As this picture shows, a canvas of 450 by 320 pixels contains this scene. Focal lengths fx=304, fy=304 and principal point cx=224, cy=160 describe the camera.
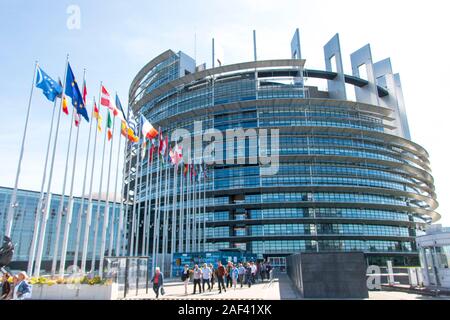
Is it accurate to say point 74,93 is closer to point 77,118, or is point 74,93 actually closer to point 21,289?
point 77,118

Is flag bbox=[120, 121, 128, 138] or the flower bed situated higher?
flag bbox=[120, 121, 128, 138]

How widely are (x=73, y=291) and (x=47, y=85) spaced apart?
10847 mm

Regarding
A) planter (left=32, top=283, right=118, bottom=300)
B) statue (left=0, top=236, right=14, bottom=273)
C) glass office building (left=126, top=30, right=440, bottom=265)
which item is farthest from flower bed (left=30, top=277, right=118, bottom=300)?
glass office building (left=126, top=30, right=440, bottom=265)

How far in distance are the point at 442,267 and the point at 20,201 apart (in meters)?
75.5

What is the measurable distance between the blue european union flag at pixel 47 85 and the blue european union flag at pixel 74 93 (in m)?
0.59

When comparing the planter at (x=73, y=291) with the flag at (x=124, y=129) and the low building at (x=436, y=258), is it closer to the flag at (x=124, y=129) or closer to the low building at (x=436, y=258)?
the flag at (x=124, y=129)

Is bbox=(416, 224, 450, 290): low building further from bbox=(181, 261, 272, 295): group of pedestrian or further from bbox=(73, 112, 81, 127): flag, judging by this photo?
bbox=(73, 112, 81, 127): flag

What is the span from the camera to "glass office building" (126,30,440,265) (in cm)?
5625

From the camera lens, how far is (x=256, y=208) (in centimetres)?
5794

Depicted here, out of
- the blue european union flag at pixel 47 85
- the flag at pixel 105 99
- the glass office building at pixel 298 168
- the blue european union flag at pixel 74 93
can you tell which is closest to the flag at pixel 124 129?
the flag at pixel 105 99

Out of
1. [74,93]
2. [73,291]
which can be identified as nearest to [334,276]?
[73,291]

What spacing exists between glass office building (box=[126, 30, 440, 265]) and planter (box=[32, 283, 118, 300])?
38040 mm
